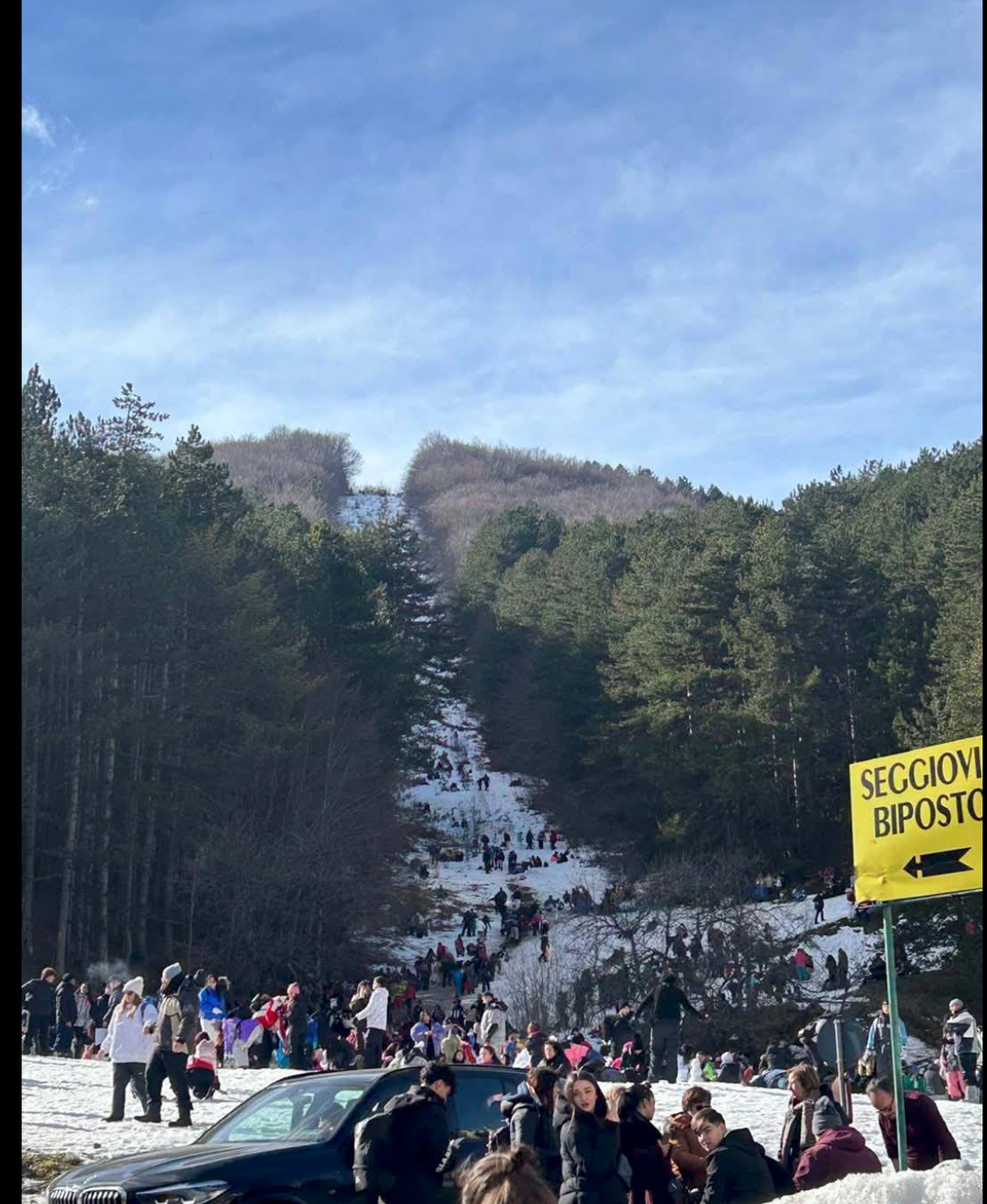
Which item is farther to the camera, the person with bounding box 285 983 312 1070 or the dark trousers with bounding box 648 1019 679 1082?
the person with bounding box 285 983 312 1070

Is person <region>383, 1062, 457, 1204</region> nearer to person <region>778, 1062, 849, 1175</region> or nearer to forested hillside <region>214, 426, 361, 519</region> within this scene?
person <region>778, 1062, 849, 1175</region>

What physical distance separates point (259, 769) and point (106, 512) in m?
11.4

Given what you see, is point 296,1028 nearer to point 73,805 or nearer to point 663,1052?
point 663,1052

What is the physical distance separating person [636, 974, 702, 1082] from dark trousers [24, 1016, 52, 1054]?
1039cm

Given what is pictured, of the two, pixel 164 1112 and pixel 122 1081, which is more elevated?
pixel 122 1081

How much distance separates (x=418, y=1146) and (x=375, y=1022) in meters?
11.0

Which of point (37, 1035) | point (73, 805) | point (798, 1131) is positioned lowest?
point (37, 1035)

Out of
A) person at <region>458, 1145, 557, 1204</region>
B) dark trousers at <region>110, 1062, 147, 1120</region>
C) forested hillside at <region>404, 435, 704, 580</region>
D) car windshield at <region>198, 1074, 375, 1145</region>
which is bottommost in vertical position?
dark trousers at <region>110, 1062, 147, 1120</region>

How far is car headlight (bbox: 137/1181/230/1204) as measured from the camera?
7895 mm

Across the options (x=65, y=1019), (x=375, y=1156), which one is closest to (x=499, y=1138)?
(x=375, y=1156)

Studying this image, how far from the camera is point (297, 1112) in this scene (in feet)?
29.8

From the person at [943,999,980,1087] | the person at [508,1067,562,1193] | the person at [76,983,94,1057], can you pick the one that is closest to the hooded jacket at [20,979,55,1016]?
the person at [76,983,94,1057]

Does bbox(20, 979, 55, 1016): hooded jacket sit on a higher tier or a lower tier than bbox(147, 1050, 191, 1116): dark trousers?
lower

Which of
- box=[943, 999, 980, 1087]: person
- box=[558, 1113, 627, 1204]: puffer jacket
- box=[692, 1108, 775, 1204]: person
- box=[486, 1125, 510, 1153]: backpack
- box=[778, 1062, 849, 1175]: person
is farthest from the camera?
box=[943, 999, 980, 1087]: person
